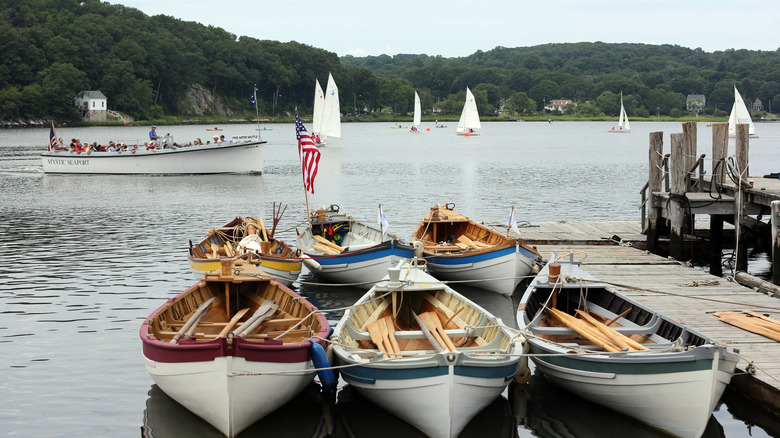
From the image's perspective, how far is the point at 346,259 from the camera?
19.9 m

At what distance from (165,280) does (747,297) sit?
14402mm

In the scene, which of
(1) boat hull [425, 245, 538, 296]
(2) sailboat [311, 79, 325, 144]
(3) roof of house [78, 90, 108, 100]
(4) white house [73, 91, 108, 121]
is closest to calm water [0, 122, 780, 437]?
(1) boat hull [425, 245, 538, 296]

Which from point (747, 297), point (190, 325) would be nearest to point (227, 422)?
point (190, 325)

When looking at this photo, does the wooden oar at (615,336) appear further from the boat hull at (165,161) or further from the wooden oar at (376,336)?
the boat hull at (165,161)

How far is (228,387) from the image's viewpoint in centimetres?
1090

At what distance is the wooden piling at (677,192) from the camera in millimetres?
21094

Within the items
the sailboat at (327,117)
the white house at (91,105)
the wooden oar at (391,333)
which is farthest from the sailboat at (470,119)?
the wooden oar at (391,333)

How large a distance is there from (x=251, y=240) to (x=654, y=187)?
11754mm

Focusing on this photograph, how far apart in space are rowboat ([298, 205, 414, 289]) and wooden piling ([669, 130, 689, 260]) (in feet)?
24.0

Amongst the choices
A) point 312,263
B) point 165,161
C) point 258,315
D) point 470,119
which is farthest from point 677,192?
point 470,119

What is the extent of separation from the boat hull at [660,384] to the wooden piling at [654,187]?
38.7 ft

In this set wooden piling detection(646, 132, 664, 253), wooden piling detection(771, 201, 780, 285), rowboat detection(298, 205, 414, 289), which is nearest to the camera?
wooden piling detection(771, 201, 780, 285)

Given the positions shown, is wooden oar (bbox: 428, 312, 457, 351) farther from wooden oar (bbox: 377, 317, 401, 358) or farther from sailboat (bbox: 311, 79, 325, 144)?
sailboat (bbox: 311, 79, 325, 144)

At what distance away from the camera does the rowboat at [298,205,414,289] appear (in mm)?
19359
